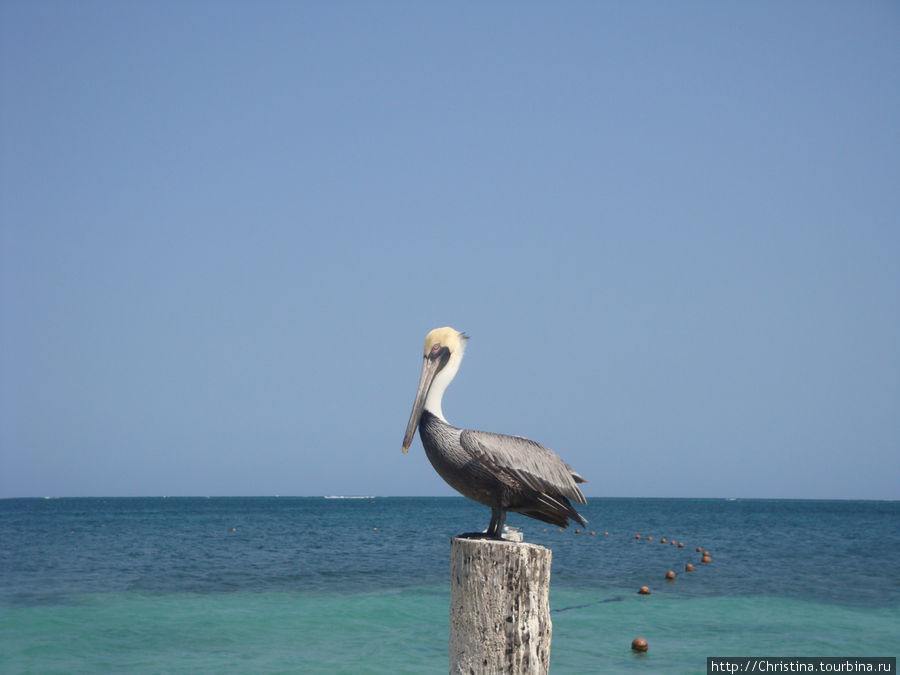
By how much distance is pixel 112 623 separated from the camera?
1519cm

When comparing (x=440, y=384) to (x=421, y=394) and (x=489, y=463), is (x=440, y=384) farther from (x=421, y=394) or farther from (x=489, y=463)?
(x=489, y=463)

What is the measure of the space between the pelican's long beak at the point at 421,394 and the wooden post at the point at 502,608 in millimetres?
997

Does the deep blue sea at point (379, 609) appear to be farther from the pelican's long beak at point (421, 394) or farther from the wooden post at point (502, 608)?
the wooden post at point (502, 608)

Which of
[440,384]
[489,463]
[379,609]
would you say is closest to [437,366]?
[440,384]

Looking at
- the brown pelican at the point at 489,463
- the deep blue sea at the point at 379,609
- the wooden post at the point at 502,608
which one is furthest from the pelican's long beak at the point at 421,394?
the deep blue sea at the point at 379,609

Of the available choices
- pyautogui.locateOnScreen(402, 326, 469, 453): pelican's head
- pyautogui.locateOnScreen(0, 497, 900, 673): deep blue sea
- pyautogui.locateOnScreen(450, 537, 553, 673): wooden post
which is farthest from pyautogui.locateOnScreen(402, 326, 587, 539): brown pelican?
pyautogui.locateOnScreen(0, 497, 900, 673): deep blue sea

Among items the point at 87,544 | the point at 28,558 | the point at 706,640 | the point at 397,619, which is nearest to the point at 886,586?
the point at 706,640

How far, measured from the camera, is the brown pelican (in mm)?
4562

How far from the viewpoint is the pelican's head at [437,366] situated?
16.1ft

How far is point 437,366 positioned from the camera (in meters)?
4.98

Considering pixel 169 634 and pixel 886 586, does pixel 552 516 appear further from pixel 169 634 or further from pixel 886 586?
pixel 886 586

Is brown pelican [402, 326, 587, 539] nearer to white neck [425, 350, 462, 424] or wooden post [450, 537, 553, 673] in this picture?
white neck [425, 350, 462, 424]

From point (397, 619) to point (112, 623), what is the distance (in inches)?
216

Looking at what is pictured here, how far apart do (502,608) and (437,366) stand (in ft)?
5.31
